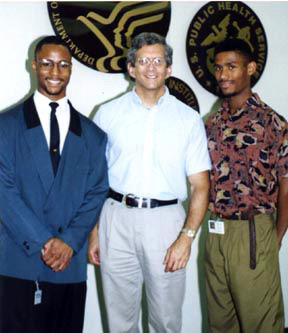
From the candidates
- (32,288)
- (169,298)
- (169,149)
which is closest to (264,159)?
(169,149)

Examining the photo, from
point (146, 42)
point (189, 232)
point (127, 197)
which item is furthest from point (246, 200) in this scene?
point (146, 42)

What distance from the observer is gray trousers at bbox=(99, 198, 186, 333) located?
1808mm

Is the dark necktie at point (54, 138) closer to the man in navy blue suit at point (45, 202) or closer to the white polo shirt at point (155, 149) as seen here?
the man in navy blue suit at point (45, 202)

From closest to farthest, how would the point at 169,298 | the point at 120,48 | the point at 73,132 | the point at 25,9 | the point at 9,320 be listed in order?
the point at 9,320, the point at 73,132, the point at 169,298, the point at 25,9, the point at 120,48

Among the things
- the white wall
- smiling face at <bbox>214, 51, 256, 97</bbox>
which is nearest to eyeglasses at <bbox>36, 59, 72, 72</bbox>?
the white wall

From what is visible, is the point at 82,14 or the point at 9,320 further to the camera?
the point at 82,14

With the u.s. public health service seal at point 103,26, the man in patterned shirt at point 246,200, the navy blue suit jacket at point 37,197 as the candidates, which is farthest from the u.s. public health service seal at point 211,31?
the navy blue suit jacket at point 37,197

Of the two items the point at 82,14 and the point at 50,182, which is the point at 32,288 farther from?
the point at 82,14

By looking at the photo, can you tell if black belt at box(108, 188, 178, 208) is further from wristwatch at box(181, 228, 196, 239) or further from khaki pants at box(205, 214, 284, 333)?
khaki pants at box(205, 214, 284, 333)

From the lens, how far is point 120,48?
231 centimetres

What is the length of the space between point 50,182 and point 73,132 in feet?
0.79

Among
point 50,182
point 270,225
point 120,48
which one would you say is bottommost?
point 270,225

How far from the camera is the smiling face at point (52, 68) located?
65.4 inches

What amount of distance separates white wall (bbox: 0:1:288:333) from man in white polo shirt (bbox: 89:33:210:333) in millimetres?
502
